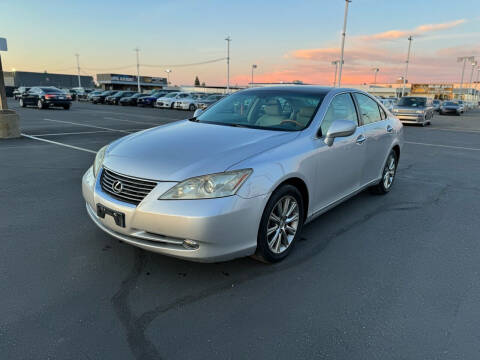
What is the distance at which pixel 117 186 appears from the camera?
3020mm

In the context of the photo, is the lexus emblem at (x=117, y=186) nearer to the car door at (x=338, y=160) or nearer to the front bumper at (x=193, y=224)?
the front bumper at (x=193, y=224)

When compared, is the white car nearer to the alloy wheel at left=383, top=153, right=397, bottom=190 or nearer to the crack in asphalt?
the alloy wheel at left=383, top=153, right=397, bottom=190

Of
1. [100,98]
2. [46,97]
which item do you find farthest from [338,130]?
[100,98]

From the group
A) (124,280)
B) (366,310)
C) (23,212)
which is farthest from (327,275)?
(23,212)

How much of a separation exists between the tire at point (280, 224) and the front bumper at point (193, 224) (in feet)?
0.44

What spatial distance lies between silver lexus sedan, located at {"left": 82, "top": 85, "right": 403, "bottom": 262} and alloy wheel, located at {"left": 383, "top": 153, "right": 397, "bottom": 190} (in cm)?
129

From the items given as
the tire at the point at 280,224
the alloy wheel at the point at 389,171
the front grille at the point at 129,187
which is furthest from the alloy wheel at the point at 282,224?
the alloy wheel at the point at 389,171

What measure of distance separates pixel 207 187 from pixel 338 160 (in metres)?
1.86

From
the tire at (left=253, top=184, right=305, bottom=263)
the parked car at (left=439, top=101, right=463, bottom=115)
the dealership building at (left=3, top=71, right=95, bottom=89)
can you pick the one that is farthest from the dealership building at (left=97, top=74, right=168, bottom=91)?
the tire at (left=253, top=184, right=305, bottom=263)

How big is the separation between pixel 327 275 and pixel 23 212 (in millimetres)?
3806

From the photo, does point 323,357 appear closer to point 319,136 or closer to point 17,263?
point 319,136

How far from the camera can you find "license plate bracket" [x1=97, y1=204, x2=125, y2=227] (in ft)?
9.58

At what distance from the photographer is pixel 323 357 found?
2.28 m

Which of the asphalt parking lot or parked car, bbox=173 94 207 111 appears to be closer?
the asphalt parking lot
